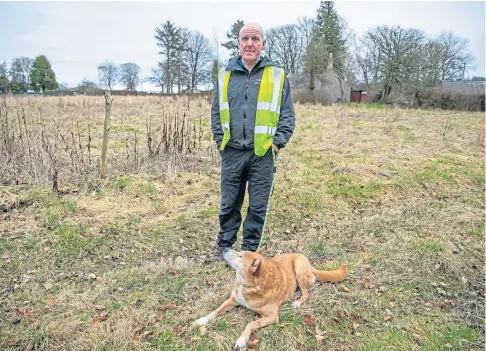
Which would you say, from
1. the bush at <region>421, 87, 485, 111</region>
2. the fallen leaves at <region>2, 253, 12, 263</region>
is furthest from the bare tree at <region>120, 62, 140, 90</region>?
the fallen leaves at <region>2, 253, 12, 263</region>

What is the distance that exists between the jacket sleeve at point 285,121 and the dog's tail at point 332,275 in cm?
143

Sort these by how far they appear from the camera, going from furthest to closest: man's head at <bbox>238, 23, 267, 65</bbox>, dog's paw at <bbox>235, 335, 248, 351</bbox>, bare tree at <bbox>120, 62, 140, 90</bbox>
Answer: bare tree at <bbox>120, 62, 140, 90</bbox> < man's head at <bbox>238, 23, 267, 65</bbox> < dog's paw at <bbox>235, 335, 248, 351</bbox>

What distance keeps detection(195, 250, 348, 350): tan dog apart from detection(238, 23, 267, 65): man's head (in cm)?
199

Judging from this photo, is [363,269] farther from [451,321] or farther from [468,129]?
[468,129]

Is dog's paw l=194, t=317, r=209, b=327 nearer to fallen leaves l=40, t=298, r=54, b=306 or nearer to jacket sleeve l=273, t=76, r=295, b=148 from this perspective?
fallen leaves l=40, t=298, r=54, b=306

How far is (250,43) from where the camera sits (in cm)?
363

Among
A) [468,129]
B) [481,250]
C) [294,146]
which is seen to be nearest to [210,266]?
[481,250]

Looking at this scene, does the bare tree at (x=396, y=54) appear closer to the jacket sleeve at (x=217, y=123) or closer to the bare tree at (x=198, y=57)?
the bare tree at (x=198, y=57)

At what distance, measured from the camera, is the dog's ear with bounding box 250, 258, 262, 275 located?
3.02 metres

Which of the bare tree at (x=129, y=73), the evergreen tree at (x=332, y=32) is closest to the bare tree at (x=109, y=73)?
the bare tree at (x=129, y=73)

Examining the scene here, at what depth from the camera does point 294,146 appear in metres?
10.6

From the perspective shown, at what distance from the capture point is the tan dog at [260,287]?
10.1 feet

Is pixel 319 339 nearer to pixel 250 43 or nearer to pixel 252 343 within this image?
pixel 252 343

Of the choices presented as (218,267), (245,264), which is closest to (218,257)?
(218,267)
